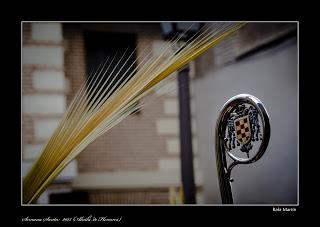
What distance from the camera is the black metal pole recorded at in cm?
268

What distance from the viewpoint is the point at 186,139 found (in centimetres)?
267

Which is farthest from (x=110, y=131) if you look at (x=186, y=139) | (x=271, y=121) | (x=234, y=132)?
(x=234, y=132)

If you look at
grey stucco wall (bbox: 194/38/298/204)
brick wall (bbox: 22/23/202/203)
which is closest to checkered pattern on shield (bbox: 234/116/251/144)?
grey stucco wall (bbox: 194/38/298/204)

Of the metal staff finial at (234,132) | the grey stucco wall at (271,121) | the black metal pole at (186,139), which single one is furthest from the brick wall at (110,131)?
the metal staff finial at (234,132)

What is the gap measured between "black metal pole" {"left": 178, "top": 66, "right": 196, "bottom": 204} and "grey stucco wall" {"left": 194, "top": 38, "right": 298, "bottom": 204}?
39 cm

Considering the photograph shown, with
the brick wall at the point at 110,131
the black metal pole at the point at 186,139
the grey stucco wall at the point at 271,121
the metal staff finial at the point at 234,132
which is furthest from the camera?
the brick wall at the point at 110,131

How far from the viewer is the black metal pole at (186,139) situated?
2678 mm

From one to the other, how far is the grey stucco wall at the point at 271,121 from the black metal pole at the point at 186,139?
0.39 metres

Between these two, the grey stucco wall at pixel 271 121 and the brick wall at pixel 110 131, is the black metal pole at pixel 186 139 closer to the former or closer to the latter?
the grey stucco wall at pixel 271 121

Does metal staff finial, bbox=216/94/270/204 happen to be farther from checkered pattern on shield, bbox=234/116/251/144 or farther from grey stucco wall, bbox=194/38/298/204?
grey stucco wall, bbox=194/38/298/204

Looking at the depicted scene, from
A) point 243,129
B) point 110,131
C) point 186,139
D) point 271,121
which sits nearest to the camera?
point 243,129

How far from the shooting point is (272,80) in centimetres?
331

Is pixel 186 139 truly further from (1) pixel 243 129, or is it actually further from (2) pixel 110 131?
(2) pixel 110 131

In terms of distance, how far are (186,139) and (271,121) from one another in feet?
2.89
